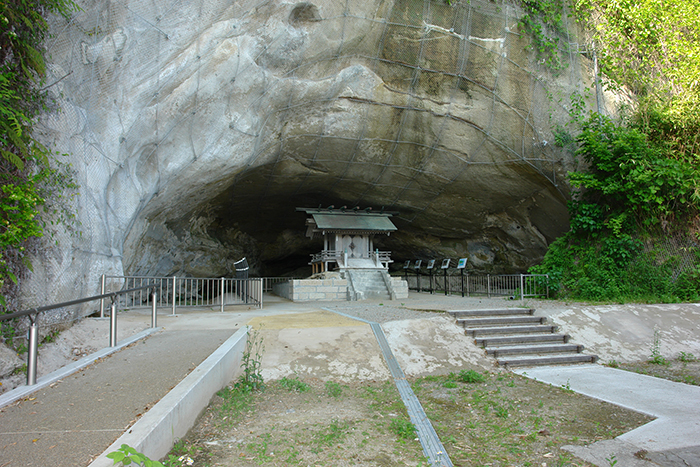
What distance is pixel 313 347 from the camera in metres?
5.95

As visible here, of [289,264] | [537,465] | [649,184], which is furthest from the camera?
[289,264]

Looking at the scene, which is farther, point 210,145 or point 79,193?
point 210,145

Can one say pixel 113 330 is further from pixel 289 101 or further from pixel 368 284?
pixel 368 284

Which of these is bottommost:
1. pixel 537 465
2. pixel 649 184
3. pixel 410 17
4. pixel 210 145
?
pixel 537 465

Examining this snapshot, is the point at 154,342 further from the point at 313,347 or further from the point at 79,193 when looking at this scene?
the point at 79,193

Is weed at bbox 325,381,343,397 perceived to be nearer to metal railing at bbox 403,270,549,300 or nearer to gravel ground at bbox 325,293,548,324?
gravel ground at bbox 325,293,548,324

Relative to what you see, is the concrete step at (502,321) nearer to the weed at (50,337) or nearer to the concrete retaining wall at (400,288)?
the weed at (50,337)

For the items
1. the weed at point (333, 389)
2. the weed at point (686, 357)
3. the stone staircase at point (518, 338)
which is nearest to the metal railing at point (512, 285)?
the stone staircase at point (518, 338)

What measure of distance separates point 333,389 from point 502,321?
13.8ft

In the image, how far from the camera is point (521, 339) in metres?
6.96

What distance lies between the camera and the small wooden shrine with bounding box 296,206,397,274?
60.9 ft

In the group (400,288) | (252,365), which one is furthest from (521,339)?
(400,288)

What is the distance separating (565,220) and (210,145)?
511 inches

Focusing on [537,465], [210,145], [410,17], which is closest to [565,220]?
[410,17]
